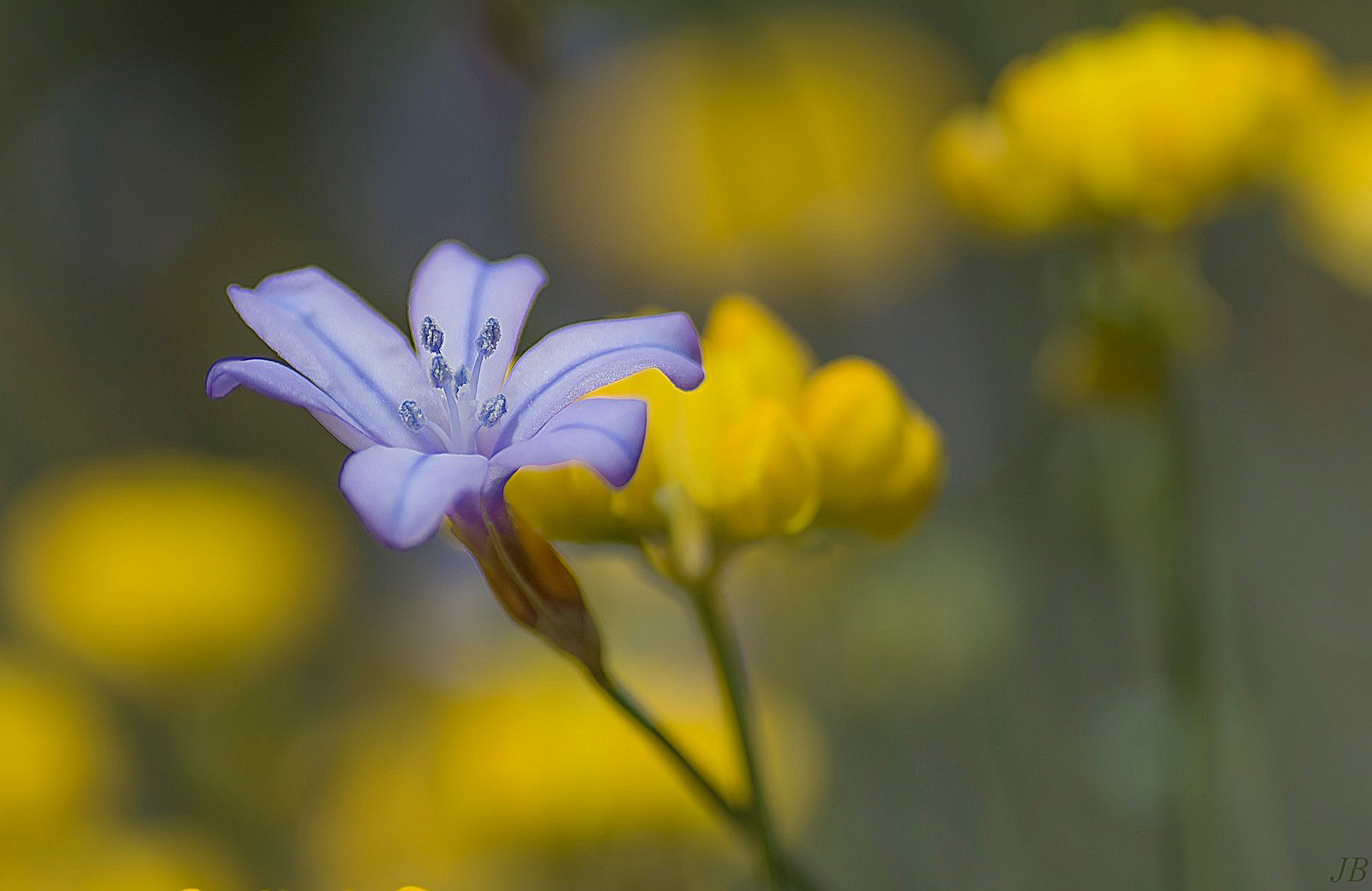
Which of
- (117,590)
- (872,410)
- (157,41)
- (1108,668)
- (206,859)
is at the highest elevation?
(157,41)

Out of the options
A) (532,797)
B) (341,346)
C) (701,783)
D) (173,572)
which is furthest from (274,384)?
(173,572)

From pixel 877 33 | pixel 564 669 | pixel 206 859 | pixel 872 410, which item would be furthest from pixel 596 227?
pixel 872 410

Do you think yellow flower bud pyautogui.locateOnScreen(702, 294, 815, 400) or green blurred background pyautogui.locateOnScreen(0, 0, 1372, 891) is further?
green blurred background pyautogui.locateOnScreen(0, 0, 1372, 891)

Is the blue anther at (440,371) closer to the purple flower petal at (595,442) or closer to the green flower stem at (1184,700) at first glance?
the purple flower petal at (595,442)

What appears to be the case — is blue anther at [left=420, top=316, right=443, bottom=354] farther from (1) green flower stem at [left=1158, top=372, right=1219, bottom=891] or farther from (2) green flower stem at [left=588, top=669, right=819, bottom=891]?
(1) green flower stem at [left=1158, top=372, right=1219, bottom=891]

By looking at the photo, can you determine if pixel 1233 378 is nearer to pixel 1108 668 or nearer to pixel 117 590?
pixel 1108 668

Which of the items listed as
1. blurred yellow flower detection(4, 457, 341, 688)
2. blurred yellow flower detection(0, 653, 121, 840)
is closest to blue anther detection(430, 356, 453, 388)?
blurred yellow flower detection(0, 653, 121, 840)
